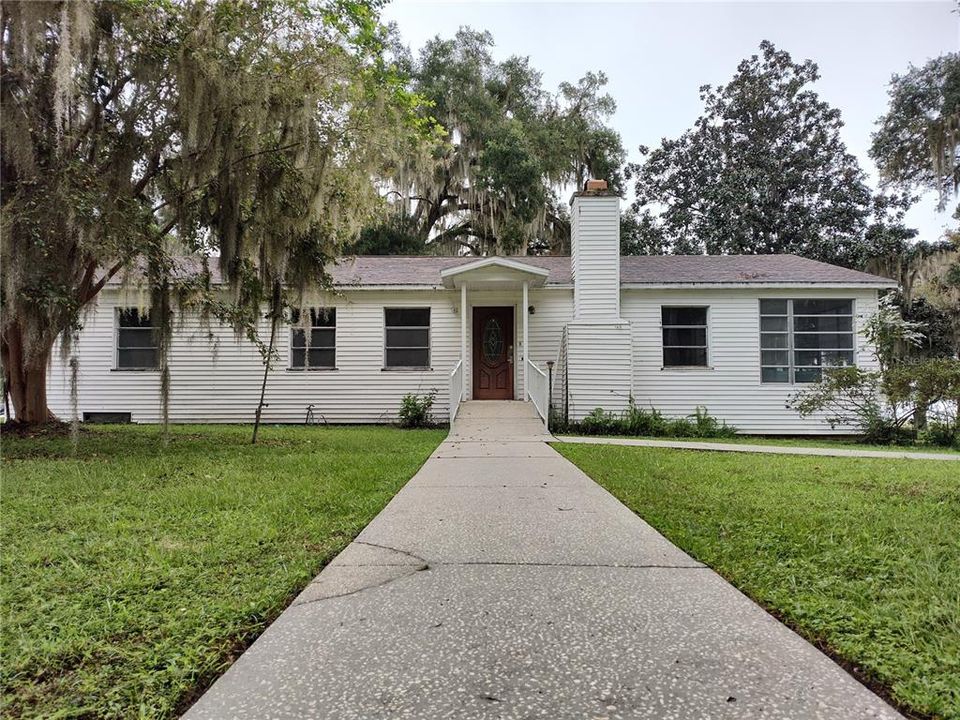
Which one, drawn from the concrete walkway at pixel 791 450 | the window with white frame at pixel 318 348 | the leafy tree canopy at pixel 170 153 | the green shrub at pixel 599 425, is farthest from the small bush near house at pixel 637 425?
the leafy tree canopy at pixel 170 153

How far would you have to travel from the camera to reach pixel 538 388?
10680mm

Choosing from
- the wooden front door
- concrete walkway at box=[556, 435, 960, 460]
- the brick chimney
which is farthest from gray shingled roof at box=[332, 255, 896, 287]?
concrete walkway at box=[556, 435, 960, 460]

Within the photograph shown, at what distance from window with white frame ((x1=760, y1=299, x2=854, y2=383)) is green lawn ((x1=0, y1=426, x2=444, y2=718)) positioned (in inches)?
364

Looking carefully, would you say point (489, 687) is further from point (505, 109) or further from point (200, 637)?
point (505, 109)

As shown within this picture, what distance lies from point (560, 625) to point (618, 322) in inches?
379

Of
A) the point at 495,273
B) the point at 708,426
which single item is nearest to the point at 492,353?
the point at 495,273

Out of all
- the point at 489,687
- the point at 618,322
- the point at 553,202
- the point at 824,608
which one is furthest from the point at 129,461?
the point at 553,202

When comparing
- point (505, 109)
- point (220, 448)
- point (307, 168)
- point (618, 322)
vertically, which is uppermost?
point (505, 109)

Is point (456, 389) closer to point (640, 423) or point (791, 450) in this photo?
point (640, 423)

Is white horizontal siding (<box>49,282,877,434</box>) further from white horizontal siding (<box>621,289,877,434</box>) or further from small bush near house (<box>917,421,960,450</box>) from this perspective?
small bush near house (<box>917,421,960,450</box>)

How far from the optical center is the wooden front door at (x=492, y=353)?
12.5 metres

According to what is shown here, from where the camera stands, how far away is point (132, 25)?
5887 millimetres

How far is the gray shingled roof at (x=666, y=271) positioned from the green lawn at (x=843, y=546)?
6.48m

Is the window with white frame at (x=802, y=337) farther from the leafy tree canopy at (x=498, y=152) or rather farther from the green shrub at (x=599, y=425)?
the leafy tree canopy at (x=498, y=152)
